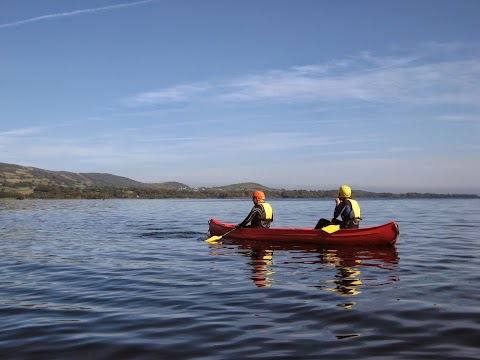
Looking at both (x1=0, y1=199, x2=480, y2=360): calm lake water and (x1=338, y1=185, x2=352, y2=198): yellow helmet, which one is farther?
(x1=338, y1=185, x2=352, y2=198): yellow helmet

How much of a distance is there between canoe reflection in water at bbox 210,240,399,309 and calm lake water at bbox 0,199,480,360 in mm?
46

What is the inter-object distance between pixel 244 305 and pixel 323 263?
20.2ft

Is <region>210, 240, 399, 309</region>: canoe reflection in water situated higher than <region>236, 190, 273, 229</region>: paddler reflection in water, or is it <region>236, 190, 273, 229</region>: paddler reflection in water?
<region>236, 190, 273, 229</region>: paddler reflection in water

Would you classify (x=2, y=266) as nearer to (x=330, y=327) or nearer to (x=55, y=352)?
(x=55, y=352)

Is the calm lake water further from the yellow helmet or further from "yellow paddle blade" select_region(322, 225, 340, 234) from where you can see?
the yellow helmet

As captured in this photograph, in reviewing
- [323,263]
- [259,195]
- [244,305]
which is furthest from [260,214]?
[244,305]

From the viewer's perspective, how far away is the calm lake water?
649 cm

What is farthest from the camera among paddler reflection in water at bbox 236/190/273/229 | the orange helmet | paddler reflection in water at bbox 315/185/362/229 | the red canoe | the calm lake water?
paddler reflection in water at bbox 236/190/273/229

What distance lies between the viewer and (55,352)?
21.2 ft

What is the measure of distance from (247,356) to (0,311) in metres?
5.55

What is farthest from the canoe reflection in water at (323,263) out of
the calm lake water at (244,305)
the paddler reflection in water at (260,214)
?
the paddler reflection in water at (260,214)

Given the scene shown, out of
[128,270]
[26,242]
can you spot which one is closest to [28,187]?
[26,242]

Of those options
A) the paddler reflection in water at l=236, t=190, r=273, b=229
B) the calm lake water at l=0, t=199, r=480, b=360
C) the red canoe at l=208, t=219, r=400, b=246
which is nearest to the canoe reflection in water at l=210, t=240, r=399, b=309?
the calm lake water at l=0, t=199, r=480, b=360

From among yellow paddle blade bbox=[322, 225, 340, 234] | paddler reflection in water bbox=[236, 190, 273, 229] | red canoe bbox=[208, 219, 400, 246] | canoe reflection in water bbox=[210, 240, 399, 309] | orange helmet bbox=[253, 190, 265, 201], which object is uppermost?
orange helmet bbox=[253, 190, 265, 201]
